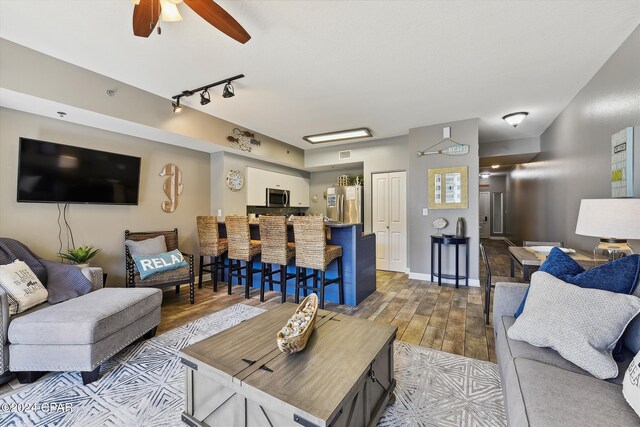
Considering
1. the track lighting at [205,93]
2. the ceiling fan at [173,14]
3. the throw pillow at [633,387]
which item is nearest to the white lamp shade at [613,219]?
the throw pillow at [633,387]

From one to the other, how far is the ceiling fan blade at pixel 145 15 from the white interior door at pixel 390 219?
444cm

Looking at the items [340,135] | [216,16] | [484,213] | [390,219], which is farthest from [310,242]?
[484,213]

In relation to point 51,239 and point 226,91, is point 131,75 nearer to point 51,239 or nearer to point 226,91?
point 226,91

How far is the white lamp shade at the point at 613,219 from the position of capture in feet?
5.64

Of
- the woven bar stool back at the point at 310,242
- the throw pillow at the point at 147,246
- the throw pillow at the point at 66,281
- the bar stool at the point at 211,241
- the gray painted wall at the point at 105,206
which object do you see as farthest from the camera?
the bar stool at the point at 211,241

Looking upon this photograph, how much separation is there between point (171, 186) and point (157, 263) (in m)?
1.45

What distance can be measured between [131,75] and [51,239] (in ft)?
6.65

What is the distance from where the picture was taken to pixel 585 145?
10.0 feet

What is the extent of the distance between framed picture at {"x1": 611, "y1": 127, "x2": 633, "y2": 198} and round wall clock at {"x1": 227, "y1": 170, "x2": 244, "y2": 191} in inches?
191

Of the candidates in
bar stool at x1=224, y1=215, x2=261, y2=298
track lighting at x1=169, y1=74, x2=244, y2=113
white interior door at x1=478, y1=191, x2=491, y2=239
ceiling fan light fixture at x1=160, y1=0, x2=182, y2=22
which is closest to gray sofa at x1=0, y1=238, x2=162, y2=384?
bar stool at x1=224, y1=215, x2=261, y2=298

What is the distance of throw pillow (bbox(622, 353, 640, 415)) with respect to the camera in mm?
930

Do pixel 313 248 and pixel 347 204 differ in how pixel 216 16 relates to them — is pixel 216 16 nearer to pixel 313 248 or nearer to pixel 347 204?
pixel 313 248

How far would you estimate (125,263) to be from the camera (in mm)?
3629

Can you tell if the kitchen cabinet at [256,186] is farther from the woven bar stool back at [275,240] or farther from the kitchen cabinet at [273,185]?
Answer: the woven bar stool back at [275,240]
